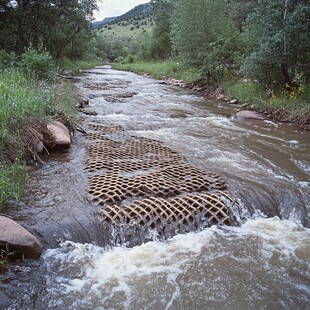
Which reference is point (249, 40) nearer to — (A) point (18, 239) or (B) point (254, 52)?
(B) point (254, 52)

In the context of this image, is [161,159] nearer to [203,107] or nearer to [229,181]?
[229,181]

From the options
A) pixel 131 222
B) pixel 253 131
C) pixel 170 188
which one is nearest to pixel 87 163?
pixel 170 188

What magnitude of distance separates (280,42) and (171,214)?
807cm

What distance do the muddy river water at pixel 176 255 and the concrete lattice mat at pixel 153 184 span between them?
0.21 metres

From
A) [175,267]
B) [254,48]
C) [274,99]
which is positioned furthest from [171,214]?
[254,48]

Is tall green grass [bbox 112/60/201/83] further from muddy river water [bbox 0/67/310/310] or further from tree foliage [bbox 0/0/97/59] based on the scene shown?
muddy river water [bbox 0/67/310/310]

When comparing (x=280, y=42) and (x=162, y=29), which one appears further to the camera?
(x=162, y=29)

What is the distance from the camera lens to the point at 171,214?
4305 millimetres

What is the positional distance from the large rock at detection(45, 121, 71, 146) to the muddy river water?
26cm

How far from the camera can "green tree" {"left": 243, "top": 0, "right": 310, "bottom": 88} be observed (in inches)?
388

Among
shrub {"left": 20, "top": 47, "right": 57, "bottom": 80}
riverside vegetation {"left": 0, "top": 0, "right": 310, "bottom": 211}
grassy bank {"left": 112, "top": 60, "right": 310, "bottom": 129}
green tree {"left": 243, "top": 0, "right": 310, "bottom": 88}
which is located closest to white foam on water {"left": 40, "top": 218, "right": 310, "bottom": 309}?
riverside vegetation {"left": 0, "top": 0, "right": 310, "bottom": 211}

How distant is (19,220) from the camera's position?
12.7 feet

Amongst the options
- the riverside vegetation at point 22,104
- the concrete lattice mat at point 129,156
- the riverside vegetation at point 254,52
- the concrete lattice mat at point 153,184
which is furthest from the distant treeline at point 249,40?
the concrete lattice mat at point 153,184

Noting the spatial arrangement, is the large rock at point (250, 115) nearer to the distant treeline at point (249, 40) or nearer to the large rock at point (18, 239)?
the distant treeline at point (249, 40)
